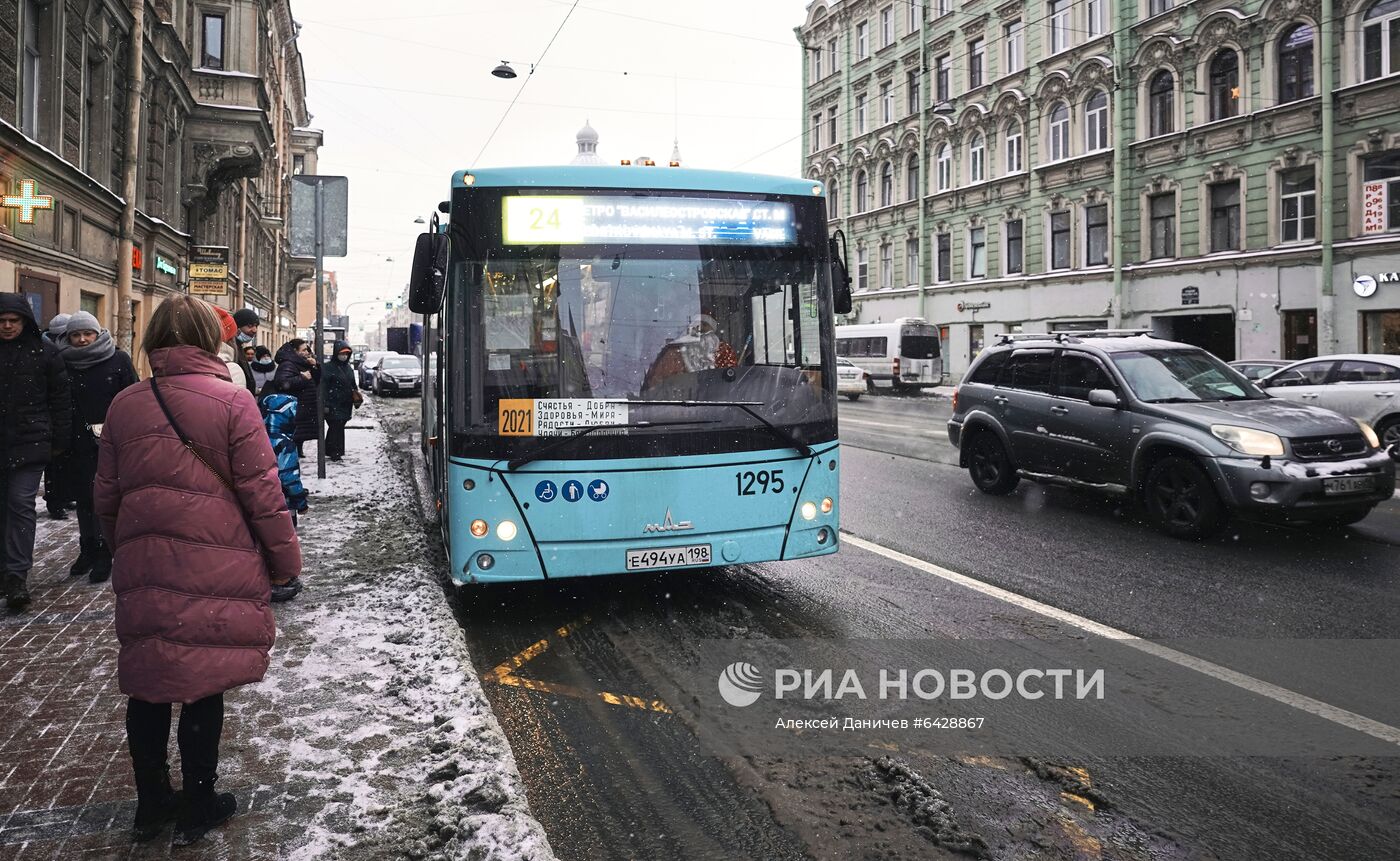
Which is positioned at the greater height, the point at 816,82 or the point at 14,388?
the point at 816,82

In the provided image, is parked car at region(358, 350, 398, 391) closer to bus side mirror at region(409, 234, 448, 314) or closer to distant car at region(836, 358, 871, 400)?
distant car at region(836, 358, 871, 400)

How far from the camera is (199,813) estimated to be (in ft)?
10.3

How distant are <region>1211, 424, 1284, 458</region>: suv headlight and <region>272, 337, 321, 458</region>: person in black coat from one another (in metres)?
7.85

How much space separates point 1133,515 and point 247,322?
8.49m

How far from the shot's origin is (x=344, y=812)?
3244 millimetres

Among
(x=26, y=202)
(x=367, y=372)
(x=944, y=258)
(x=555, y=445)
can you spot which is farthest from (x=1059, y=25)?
(x=555, y=445)

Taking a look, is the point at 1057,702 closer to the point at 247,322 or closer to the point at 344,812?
the point at 344,812

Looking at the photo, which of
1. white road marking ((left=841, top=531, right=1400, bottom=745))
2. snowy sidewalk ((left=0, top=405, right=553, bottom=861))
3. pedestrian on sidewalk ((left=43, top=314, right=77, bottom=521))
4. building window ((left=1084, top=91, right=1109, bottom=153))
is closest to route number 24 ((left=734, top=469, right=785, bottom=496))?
white road marking ((left=841, top=531, right=1400, bottom=745))

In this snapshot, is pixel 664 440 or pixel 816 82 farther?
pixel 816 82

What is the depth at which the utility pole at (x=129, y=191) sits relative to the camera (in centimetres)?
1686

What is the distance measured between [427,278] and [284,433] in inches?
75.2

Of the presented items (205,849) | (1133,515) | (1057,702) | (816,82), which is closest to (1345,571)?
(1133,515)

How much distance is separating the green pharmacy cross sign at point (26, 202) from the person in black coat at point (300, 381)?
11.6 ft

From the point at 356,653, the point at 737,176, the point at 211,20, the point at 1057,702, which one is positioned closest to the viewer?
the point at 1057,702
